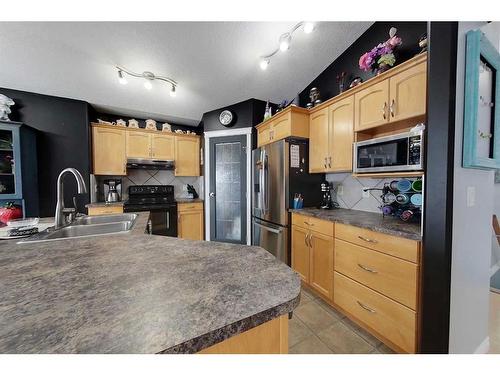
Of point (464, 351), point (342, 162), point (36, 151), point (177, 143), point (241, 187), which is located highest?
point (177, 143)

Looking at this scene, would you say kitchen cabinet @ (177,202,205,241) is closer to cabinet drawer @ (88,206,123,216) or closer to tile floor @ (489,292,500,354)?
cabinet drawer @ (88,206,123,216)

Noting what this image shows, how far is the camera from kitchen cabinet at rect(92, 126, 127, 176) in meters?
2.98

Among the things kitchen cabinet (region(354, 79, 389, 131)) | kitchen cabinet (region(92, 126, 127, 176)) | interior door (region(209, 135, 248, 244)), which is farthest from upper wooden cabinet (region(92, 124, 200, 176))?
kitchen cabinet (region(354, 79, 389, 131))

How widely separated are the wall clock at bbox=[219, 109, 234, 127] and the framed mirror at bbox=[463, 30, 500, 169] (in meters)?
2.53

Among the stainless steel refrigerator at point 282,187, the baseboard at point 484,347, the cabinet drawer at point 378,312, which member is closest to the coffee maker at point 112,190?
the stainless steel refrigerator at point 282,187

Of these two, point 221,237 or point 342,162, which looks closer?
point 342,162

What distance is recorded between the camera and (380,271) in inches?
53.9

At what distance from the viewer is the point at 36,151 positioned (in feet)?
8.36

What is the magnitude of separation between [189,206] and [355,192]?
2512mm

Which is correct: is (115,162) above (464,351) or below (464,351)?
above
